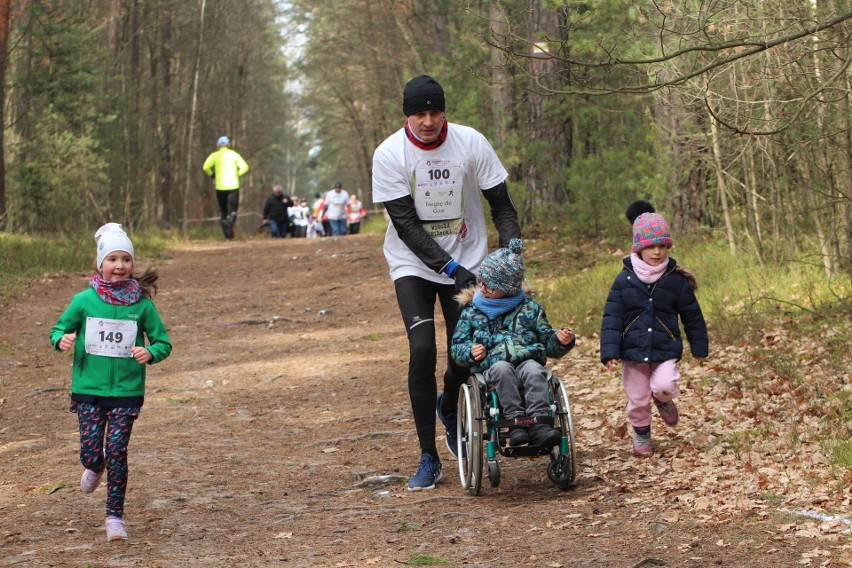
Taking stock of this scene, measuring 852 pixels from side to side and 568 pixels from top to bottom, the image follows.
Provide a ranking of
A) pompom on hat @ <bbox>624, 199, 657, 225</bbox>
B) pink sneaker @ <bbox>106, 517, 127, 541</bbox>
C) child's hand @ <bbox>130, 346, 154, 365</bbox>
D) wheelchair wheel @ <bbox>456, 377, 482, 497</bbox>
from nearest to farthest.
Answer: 1. pink sneaker @ <bbox>106, 517, 127, 541</bbox>
2. child's hand @ <bbox>130, 346, 154, 365</bbox>
3. wheelchair wheel @ <bbox>456, 377, 482, 497</bbox>
4. pompom on hat @ <bbox>624, 199, 657, 225</bbox>

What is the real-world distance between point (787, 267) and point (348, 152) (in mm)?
56557

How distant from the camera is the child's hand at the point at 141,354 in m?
6.03

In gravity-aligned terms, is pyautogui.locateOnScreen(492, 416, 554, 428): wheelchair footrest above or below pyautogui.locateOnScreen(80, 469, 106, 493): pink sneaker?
above

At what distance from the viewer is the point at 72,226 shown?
23969 mm

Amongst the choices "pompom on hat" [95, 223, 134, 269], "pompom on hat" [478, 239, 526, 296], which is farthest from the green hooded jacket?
"pompom on hat" [478, 239, 526, 296]

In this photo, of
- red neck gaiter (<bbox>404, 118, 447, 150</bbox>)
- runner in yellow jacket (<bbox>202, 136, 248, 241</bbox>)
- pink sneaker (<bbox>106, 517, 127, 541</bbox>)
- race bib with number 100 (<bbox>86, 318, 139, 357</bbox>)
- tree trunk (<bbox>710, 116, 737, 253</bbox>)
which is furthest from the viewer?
runner in yellow jacket (<bbox>202, 136, 248, 241</bbox>)

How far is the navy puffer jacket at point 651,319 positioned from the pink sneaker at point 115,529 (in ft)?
9.85

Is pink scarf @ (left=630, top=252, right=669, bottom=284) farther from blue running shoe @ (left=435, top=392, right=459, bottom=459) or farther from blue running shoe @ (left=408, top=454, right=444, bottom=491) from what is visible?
blue running shoe @ (left=408, top=454, right=444, bottom=491)

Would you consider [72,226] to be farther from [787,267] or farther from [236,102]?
[236,102]

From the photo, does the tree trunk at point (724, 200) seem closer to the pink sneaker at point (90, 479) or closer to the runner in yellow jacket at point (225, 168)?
the pink sneaker at point (90, 479)

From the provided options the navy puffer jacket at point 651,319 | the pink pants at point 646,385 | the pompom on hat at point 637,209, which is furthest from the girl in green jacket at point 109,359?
the pompom on hat at point 637,209

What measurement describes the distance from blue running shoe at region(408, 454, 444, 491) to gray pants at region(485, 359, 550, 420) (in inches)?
32.5

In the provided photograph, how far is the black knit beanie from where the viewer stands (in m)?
6.66

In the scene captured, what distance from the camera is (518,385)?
6422 mm
